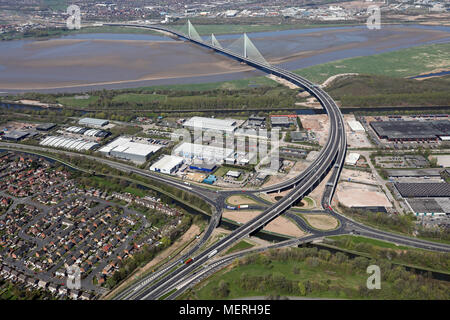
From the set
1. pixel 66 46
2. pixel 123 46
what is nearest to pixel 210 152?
pixel 123 46

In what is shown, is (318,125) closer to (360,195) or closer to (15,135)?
(360,195)

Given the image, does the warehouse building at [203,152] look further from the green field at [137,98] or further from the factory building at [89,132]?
the green field at [137,98]

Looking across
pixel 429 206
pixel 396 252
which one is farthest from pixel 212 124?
pixel 396 252

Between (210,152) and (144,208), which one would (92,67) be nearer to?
(210,152)

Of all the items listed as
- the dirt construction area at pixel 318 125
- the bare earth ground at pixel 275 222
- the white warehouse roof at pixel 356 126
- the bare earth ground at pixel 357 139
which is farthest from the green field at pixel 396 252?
the white warehouse roof at pixel 356 126

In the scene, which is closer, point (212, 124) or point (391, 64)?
point (212, 124)
